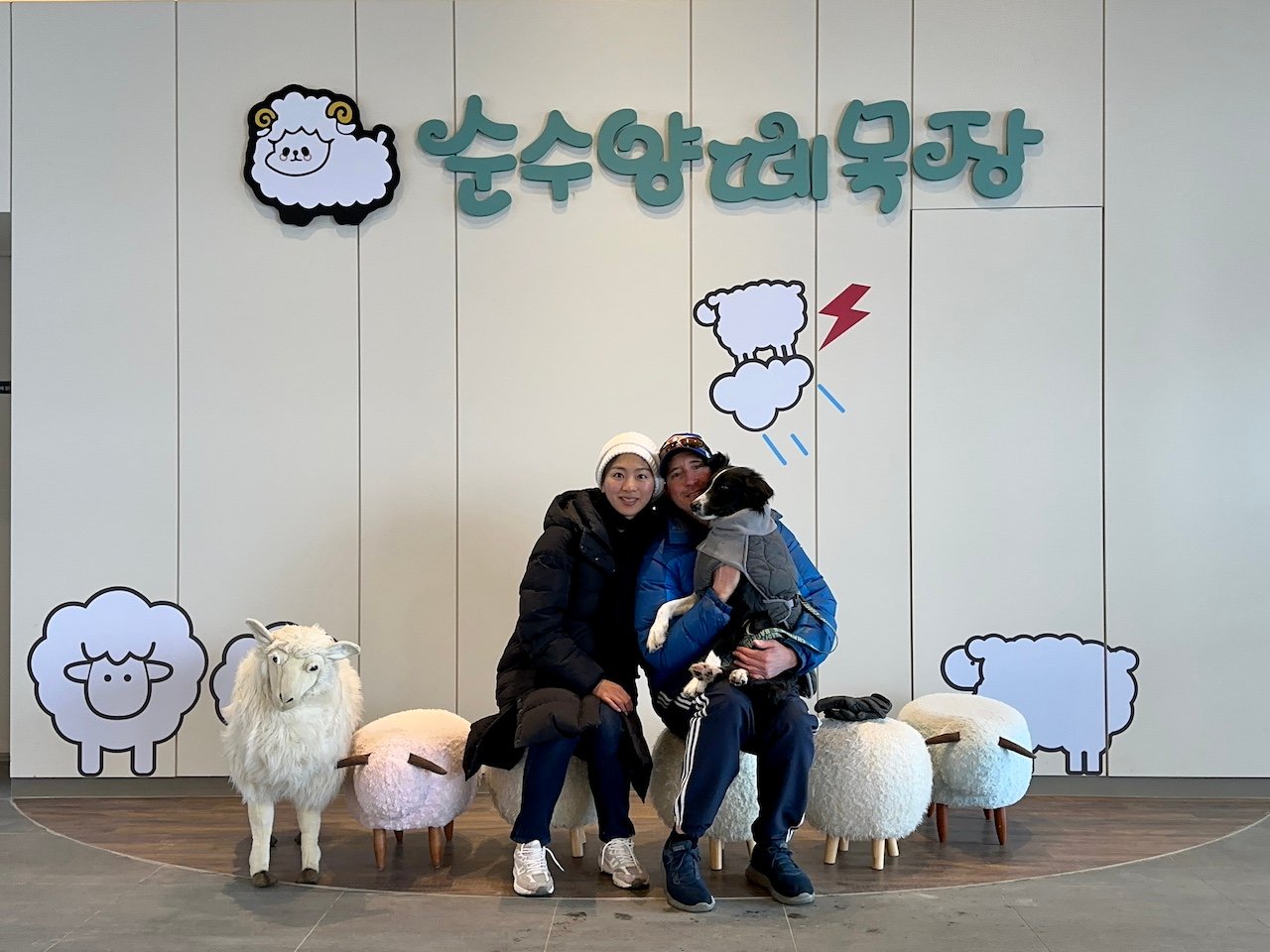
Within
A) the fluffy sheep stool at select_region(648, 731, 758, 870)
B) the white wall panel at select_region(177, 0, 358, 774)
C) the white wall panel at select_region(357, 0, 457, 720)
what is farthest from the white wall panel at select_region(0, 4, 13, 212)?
the fluffy sheep stool at select_region(648, 731, 758, 870)

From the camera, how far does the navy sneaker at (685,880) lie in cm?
267

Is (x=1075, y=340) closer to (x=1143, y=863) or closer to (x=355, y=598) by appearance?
(x=1143, y=863)

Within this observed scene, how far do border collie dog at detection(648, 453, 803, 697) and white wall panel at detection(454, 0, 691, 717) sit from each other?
1.00m

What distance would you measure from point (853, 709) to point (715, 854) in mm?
553

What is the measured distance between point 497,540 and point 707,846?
1297 mm

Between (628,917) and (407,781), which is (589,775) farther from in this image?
(407,781)

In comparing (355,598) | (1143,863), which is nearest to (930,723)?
(1143,863)

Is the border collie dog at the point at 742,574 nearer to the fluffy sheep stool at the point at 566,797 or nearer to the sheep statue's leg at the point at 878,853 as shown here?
the fluffy sheep stool at the point at 566,797

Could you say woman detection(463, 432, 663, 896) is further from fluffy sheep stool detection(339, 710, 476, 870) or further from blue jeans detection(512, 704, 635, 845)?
fluffy sheep stool detection(339, 710, 476, 870)

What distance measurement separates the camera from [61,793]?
3.77m

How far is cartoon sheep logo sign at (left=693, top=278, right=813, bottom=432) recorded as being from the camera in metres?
3.79

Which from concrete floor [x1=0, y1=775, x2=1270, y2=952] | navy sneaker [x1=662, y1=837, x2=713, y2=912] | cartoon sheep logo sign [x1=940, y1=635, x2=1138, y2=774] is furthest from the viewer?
cartoon sheep logo sign [x1=940, y1=635, x2=1138, y2=774]

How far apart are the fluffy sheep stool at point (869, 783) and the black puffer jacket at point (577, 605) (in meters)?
0.58

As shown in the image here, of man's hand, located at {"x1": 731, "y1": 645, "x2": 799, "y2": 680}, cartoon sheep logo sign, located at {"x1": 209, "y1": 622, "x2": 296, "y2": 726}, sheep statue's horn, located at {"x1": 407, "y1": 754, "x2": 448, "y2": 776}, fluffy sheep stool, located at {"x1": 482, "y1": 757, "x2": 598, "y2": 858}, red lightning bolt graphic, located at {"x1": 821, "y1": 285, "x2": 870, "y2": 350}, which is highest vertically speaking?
red lightning bolt graphic, located at {"x1": 821, "y1": 285, "x2": 870, "y2": 350}
